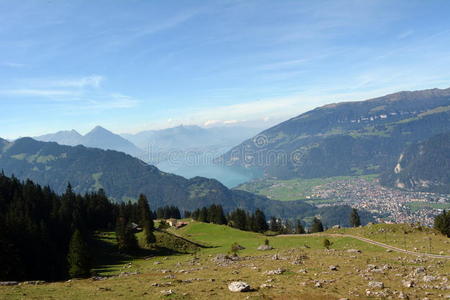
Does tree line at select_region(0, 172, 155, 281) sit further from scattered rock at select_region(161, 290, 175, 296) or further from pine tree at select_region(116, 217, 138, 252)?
scattered rock at select_region(161, 290, 175, 296)

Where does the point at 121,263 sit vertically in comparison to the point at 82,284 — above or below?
below

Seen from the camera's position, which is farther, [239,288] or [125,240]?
[125,240]

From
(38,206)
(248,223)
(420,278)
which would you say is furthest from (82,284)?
(248,223)

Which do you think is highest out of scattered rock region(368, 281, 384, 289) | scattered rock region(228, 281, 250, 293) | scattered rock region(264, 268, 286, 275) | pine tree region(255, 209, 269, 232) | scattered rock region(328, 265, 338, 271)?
scattered rock region(228, 281, 250, 293)

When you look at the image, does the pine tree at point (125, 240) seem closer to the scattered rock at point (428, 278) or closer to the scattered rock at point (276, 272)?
the scattered rock at point (276, 272)

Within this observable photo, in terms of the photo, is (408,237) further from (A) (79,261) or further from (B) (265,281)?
(A) (79,261)

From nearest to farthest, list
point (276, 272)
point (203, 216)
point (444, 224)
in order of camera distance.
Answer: point (276, 272), point (444, 224), point (203, 216)

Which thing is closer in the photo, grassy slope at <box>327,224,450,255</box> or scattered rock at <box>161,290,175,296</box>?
scattered rock at <box>161,290,175,296</box>

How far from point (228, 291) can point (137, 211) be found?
8534 centimetres

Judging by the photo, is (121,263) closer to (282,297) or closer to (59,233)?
(59,233)

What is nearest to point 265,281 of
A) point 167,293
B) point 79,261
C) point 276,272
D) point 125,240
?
point 276,272

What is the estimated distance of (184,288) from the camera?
2856 cm

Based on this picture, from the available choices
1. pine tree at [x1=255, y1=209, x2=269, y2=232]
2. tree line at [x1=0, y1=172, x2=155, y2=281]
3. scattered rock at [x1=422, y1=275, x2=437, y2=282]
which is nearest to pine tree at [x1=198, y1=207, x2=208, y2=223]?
pine tree at [x1=255, y1=209, x2=269, y2=232]

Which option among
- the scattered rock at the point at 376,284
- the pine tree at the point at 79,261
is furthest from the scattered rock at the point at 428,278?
the pine tree at the point at 79,261
